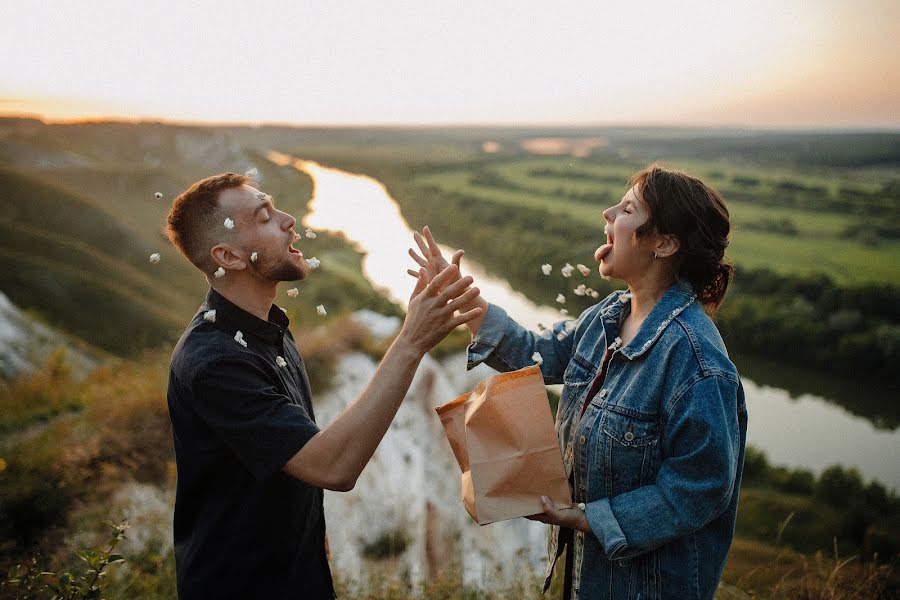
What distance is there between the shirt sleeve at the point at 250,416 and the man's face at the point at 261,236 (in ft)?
1.83

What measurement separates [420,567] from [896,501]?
50.4ft

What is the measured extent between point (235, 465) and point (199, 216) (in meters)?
1.11

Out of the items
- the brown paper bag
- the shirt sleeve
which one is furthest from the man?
the brown paper bag

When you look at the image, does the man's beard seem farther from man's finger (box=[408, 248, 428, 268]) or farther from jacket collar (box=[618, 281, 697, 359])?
jacket collar (box=[618, 281, 697, 359])

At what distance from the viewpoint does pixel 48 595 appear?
4035 mm

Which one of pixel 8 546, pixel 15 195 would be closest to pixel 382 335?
pixel 8 546

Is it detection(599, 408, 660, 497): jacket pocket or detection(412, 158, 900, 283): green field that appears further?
detection(412, 158, 900, 283): green field

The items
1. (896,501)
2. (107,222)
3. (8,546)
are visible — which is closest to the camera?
(8,546)

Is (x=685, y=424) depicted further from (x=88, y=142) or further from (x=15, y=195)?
(x=88, y=142)

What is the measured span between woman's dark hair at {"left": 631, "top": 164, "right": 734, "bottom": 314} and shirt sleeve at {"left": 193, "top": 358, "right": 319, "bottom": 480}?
65.3 inches

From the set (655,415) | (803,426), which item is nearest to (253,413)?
(655,415)

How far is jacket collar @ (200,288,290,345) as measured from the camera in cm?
238

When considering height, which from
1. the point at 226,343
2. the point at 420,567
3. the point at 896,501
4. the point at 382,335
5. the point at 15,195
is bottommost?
the point at 896,501

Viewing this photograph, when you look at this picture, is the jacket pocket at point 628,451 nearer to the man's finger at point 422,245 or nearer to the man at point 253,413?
the man at point 253,413
